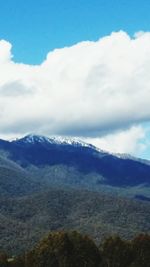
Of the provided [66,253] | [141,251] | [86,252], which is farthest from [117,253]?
[66,253]

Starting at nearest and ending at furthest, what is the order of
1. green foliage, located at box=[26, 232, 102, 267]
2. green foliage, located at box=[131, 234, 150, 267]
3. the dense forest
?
Result: 1. green foliage, located at box=[131, 234, 150, 267]
2. the dense forest
3. green foliage, located at box=[26, 232, 102, 267]

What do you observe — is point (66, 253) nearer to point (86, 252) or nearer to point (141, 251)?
point (86, 252)

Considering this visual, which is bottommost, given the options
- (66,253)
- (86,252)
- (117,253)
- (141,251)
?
(66,253)

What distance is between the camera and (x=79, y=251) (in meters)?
197

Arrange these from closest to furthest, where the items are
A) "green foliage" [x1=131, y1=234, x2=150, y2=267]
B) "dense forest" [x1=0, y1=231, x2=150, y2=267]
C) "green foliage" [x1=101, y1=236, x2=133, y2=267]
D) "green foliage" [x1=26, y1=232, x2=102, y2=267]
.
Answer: "green foliage" [x1=131, y1=234, x2=150, y2=267] < "green foliage" [x1=101, y1=236, x2=133, y2=267] < "dense forest" [x1=0, y1=231, x2=150, y2=267] < "green foliage" [x1=26, y1=232, x2=102, y2=267]

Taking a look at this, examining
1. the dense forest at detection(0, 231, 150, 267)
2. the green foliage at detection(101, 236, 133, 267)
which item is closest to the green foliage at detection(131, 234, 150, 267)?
the dense forest at detection(0, 231, 150, 267)

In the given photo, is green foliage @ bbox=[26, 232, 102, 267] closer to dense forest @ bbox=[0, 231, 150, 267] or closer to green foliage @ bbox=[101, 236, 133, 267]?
dense forest @ bbox=[0, 231, 150, 267]

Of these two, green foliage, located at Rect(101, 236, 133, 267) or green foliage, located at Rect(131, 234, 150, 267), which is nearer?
green foliage, located at Rect(131, 234, 150, 267)

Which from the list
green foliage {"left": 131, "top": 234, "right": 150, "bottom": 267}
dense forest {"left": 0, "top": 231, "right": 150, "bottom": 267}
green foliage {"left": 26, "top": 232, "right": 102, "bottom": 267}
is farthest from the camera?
green foliage {"left": 26, "top": 232, "right": 102, "bottom": 267}

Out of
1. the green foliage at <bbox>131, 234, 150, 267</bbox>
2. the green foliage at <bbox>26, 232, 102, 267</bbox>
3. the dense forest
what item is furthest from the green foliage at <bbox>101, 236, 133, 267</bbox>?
the green foliage at <bbox>26, 232, 102, 267</bbox>

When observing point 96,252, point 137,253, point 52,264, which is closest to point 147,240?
point 137,253

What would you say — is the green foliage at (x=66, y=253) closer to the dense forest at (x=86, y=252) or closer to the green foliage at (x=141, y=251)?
the dense forest at (x=86, y=252)

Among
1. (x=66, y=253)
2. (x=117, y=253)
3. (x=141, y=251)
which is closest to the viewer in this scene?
(x=141, y=251)

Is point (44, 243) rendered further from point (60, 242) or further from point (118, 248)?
point (118, 248)
